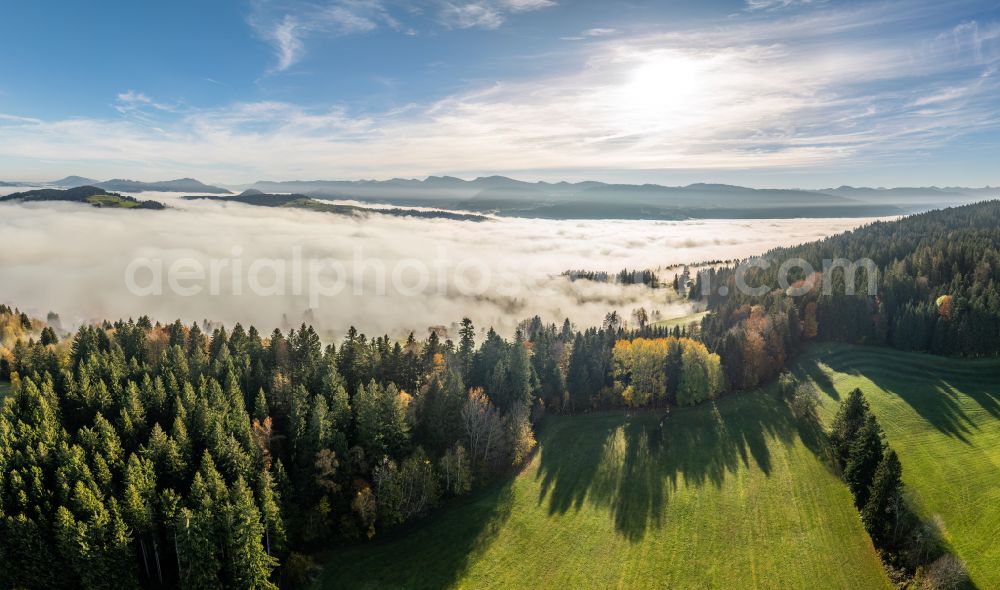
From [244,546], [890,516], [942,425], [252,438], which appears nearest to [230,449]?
[252,438]

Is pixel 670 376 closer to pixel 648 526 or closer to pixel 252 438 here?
pixel 648 526

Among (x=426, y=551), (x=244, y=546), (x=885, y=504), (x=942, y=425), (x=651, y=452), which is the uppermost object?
(x=942, y=425)

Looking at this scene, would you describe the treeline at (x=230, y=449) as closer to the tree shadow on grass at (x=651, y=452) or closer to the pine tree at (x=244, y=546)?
the pine tree at (x=244, y=546)

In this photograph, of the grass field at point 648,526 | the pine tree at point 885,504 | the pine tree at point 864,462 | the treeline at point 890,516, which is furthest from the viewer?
the pine tree at point 864,462

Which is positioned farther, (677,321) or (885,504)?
(677,321)

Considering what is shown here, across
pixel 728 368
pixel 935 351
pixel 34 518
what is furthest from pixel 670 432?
pixel 34 518

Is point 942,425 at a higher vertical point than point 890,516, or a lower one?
higher

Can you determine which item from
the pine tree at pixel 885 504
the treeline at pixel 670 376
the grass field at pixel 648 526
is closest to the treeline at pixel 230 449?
the grass field at pixel 648 526
